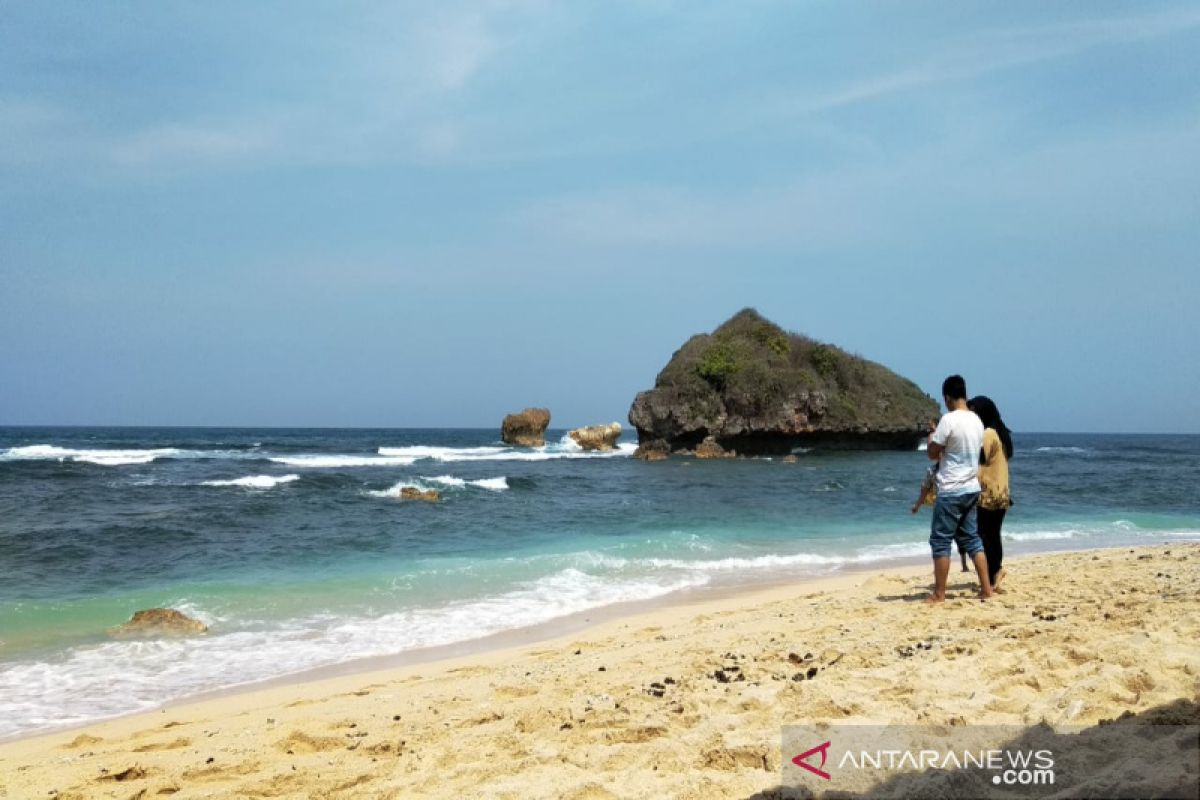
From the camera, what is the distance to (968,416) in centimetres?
660

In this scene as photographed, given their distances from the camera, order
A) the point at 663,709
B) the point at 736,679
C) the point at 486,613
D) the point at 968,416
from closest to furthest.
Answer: the point at 663,709 → the point at 736,679 → the point at 968,416 → the point at 486,613

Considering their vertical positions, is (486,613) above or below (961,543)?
below

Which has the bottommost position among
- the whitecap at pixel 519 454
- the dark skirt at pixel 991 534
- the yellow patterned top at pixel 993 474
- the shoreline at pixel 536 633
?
Result: the whitecap at pixel 519 454

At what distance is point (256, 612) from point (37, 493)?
15025mm

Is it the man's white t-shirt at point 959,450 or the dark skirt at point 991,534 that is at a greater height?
the man's white t-shirt at point 959,450

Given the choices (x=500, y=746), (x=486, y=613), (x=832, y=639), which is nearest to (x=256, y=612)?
(x=486, y=613)

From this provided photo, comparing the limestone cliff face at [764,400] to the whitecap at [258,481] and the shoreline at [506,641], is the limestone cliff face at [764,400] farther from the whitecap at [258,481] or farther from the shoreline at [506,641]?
the shoreline at [506,641]

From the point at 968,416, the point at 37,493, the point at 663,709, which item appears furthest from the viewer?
the point at 37,493

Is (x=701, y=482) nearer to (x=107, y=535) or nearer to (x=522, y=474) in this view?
(x=522, y=474)

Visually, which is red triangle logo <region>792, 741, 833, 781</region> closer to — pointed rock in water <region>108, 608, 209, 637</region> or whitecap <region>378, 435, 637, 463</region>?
pointed rock in water <region>108, 608, 209, 637</region>

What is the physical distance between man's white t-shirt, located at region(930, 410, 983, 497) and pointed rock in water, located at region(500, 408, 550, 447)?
4947 centimetres

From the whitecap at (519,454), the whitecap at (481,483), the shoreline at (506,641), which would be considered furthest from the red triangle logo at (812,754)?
the whitecap at (519,454)

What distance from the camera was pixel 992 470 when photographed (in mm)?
6953

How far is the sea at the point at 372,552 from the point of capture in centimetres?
714
